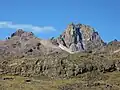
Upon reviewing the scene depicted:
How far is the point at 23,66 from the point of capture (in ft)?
449

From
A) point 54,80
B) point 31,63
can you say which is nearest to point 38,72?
point 31,63

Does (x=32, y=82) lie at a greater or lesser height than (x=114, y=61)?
lesser

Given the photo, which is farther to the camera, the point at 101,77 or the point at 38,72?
the point at 38,72

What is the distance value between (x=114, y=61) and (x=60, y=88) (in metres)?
44.3

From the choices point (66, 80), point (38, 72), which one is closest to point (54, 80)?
point (66, 80)

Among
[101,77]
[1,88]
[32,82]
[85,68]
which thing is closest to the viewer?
[1,88]

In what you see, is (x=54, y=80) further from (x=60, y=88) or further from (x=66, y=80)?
(x=60, y=88)

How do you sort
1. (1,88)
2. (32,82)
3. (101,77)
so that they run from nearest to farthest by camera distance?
(1,88)
(32,82)
(101,77)

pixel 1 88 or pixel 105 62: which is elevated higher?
pixel 105 62

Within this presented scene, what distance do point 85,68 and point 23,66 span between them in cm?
2455

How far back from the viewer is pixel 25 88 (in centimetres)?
10019

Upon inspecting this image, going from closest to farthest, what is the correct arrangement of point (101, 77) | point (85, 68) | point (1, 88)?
point (1, 88), point (101, 77), point (85, 68)

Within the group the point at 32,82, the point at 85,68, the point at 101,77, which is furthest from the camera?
the point at 85,68

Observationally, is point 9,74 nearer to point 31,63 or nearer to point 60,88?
point 31,63
